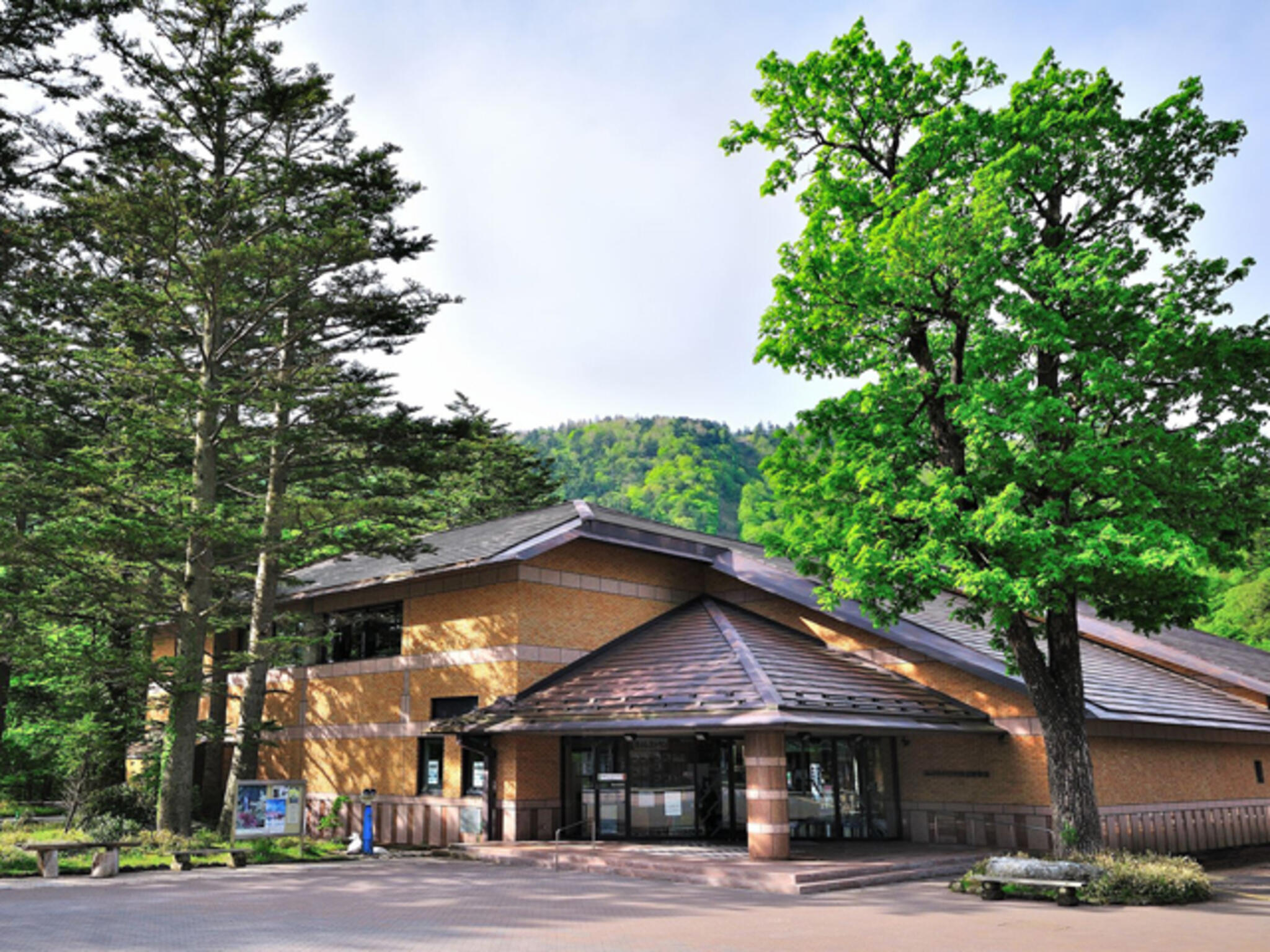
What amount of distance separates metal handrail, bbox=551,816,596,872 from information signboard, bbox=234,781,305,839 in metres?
5.81

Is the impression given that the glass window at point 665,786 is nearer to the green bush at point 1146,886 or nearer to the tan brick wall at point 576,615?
the tan brick wall at point 576,615

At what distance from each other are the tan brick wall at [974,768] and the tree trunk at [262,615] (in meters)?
15.6

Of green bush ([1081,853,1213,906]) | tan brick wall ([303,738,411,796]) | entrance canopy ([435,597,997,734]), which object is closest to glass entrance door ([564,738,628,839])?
entrance canopy ([435,597,997,734])

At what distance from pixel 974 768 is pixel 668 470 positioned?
258 feet

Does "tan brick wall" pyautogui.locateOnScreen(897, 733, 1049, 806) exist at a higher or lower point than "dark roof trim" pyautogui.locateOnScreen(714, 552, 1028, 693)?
lower

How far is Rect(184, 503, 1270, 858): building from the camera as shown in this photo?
1919 cm

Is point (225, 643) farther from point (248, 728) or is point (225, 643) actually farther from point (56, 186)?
point (56, 186)

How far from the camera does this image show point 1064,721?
1614 centimetres

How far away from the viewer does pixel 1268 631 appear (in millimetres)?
51219

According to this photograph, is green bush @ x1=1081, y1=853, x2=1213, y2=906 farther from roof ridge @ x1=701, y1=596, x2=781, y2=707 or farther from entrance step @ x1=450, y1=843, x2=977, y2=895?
roof ridge @ x1=701, y1=596, x2=781, y2=707

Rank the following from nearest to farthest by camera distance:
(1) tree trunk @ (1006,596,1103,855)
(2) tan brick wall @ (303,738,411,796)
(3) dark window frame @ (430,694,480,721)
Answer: (1) tree trunk @ (1006,596,1103,855) < (3) dark window frame @ (430,694,480,721) < (2) tan brick wall @ (303,738,411,796)

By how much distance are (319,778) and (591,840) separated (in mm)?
9474

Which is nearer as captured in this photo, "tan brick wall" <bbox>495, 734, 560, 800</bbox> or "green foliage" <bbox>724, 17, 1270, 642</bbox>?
"green foliage" <bbox>724, 17, 1270, 642</bbox>

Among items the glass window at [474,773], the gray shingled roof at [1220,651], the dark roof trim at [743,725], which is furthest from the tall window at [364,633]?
the gray shingled roof at [1220,651]
